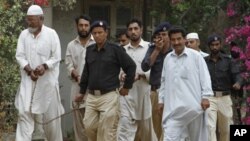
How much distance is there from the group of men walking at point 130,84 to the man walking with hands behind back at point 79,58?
16 mm

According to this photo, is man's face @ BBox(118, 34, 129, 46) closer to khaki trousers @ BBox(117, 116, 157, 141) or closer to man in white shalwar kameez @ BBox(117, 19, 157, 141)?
man in white shalwar kameez @ BBox(117, 19, 157, 141)

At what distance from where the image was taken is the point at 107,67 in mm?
11336

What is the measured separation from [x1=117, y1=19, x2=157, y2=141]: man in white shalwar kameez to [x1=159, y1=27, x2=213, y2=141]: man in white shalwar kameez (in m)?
2.34

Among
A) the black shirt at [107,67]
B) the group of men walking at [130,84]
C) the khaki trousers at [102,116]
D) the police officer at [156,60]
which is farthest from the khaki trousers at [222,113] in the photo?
the khaki trousers at [102,116]

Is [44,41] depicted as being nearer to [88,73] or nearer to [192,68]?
[88,73]

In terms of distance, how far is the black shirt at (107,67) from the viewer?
445 inches

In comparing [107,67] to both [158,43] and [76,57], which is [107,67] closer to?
[158,43]

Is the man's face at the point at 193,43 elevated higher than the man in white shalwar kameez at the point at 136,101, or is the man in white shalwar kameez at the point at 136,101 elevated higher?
the man's face at the point at 193,43

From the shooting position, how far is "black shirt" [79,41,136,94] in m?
11.3

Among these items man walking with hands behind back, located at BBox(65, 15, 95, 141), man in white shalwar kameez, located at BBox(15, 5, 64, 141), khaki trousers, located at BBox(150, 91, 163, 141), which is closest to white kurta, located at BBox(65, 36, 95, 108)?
man walking with hands behind back, located at BBox(65, 15, 95, 141)

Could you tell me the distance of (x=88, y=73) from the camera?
11547 millimetres

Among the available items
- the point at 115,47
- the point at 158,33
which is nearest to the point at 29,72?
the point at 115,47

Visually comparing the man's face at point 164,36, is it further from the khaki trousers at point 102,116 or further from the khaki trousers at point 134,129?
the khaki trousers at point 134,129

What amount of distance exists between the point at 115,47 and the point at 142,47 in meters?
1.88
